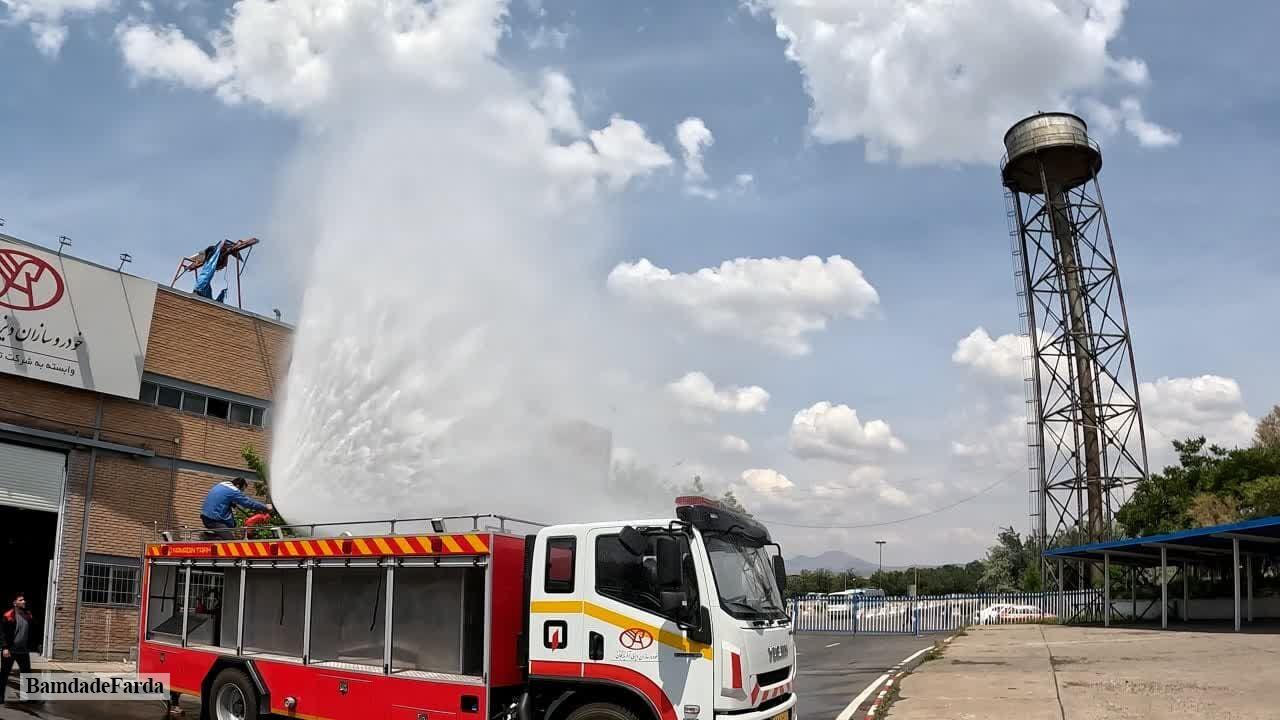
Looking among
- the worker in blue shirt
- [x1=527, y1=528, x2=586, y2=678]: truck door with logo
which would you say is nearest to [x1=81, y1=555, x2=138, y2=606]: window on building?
the worker in blue shirt

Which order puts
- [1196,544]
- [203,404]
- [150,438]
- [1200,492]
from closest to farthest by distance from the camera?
[150,438]
[203,404]
[1196,544]
[1200,492]

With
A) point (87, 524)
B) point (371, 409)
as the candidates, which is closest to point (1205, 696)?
point (371, 409)

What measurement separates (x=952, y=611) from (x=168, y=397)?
32680 mm

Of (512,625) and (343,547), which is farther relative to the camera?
(343,547)

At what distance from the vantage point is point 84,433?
78.5 ft

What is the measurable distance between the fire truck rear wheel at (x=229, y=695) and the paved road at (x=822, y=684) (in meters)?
2.11

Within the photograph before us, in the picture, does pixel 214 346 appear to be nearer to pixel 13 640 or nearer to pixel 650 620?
pixel 13 640

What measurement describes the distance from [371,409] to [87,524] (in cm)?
1407

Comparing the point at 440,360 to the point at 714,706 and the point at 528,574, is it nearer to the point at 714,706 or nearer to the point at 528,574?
the point at 528,574

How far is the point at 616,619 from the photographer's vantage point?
324 inches

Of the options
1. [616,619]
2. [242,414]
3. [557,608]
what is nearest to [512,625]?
[557,608]

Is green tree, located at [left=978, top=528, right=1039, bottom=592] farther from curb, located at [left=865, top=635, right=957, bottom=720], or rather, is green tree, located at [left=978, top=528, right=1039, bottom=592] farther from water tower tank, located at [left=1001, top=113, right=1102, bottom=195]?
curb, located at [left=865, top=635, right=957, bottom=720]

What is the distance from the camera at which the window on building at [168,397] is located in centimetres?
2622

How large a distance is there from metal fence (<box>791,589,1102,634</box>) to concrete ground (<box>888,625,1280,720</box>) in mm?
15040
